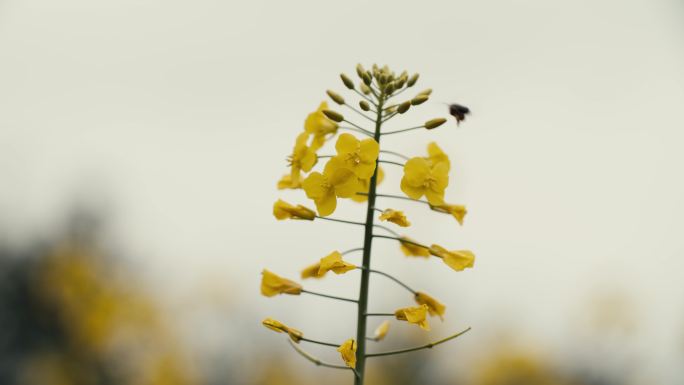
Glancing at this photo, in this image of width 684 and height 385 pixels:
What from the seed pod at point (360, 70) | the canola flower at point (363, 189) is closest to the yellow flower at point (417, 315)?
the canola flower at point (363, 189)

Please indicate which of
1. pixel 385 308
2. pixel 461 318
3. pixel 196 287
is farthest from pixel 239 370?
pixel 461 318

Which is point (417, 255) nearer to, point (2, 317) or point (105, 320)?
point (105, 320)

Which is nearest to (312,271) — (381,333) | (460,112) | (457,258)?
(381,333)

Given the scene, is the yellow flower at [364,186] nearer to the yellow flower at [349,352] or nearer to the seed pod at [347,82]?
the seed pod at [347,82]

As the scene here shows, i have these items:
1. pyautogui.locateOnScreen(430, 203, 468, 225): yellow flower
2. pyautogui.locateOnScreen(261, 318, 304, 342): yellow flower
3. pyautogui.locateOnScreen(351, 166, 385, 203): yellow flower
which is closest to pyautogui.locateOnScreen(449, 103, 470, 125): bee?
pyautogui.locateOnScreen(430, 203, 468, 225): yellow flower

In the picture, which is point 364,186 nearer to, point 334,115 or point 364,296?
point 334,115

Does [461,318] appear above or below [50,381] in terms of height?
above
